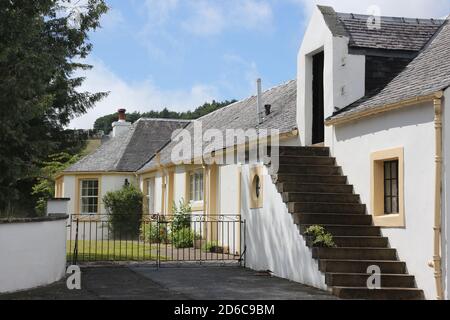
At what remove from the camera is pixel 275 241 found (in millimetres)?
14406

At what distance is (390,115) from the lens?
12664 millimetres

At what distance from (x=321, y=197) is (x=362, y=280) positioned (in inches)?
104

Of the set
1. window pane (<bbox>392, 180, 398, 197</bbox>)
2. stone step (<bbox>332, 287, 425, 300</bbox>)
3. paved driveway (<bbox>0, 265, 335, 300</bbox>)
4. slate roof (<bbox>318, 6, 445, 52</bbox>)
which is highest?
slate roof (<bbox>318, 6, 445, 52</bbox>)

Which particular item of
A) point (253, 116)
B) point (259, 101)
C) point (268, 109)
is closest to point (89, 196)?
point (253, 116)

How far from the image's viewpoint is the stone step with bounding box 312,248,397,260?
1228 cm

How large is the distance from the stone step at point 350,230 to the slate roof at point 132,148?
18.8m

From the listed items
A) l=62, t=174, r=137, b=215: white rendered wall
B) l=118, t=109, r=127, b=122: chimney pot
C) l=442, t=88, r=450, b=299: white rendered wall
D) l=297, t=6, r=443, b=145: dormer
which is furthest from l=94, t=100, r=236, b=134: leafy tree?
l=442, t=88, r=450, b=299: white rendered wall

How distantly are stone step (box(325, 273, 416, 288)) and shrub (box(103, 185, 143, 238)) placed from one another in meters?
17.8

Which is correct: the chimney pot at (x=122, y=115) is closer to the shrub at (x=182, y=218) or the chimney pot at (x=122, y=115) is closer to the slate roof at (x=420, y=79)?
the shrub at (x=182, y=218)

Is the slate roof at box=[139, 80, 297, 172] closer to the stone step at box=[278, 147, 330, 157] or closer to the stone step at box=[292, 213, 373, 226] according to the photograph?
the stone step at box=[278, 147, 330, 157]

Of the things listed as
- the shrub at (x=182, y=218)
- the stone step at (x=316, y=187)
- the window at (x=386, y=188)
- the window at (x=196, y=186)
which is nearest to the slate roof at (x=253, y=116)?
the window at (x=196, y=186)
